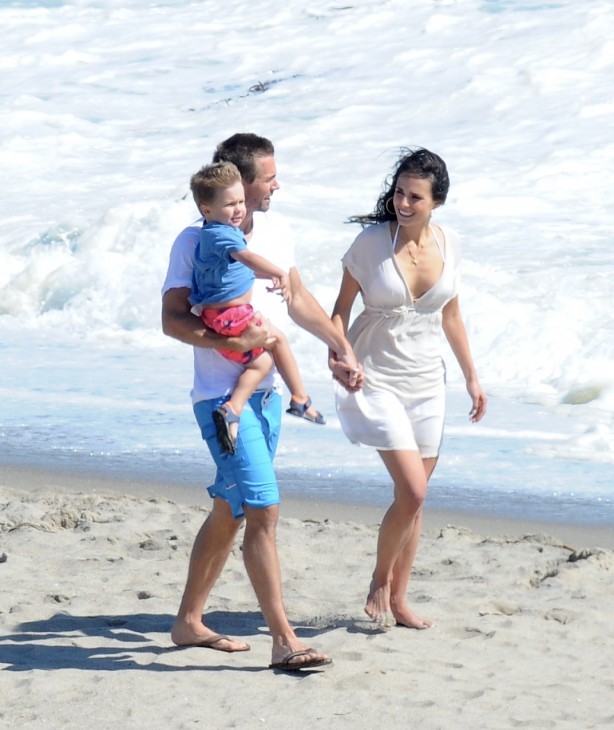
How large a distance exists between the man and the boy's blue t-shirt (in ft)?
0.22

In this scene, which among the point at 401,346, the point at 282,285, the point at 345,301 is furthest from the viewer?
the point at 345,301

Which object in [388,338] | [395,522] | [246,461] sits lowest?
[395,522]

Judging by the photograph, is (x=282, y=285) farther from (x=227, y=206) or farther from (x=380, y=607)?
(x=380, y=607)

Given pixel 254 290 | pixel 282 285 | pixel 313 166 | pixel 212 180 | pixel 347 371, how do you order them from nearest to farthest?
pixel 212 180
pixel 282 285
pixel 254 290
pixel 347 371
pixel 313 166

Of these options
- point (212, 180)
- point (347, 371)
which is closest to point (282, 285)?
point (212, 180)

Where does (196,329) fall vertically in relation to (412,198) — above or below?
below

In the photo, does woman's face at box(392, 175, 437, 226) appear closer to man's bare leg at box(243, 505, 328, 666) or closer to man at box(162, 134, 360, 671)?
man at box(162, 134, 360, 671)

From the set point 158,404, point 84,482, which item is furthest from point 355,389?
point 158,404

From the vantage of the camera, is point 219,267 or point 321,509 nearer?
point 219,267

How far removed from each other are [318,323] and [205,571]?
0.90 metres

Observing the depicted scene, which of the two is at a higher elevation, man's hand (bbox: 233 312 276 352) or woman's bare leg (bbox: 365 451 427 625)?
man's hand (bbox: 233 312 276 352)

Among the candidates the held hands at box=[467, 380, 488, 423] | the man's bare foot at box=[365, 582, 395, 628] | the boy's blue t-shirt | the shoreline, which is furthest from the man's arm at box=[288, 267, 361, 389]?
the shoreline

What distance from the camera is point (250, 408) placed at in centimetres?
384

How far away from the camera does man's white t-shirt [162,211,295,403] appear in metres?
3.78
